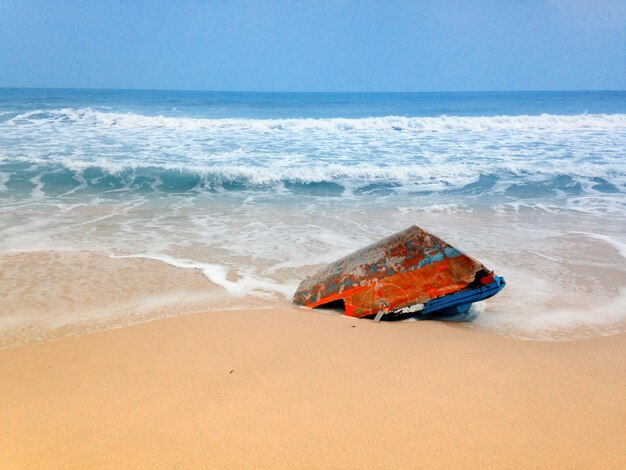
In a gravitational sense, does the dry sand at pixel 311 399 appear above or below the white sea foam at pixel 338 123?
below

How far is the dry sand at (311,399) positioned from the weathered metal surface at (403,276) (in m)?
0.23

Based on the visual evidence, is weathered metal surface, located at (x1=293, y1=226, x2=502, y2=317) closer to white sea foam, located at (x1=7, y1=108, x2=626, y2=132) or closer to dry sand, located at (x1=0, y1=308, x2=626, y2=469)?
dry sand, located at (x1=0, y1=308, x2=626, y2=469)

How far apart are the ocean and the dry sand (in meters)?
0.56

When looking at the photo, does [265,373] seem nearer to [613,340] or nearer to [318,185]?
[613,340]

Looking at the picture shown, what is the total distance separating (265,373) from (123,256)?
10.7 feet

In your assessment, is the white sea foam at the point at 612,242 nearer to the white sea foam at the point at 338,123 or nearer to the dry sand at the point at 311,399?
the dry sand at the point at 311,399

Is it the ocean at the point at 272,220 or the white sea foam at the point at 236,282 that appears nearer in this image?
the ocean at the point at 272,220

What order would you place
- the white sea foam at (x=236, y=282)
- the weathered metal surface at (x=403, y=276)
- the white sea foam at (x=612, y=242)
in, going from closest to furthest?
1. the weathered metal surface at (x=403, y=276)
2. the white sea foam at (x=236, y=282)
3. the white sea foam at (x=612, y=242)

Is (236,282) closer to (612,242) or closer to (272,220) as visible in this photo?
(272,220)

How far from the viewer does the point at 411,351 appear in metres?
3.07

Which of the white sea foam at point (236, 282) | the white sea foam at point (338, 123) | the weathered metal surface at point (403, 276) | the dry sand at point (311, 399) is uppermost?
the white sea foam at point (338, 123)

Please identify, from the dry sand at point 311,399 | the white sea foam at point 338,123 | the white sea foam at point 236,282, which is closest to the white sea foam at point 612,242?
the dry sand at point 311,399

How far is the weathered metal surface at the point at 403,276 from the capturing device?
138 inches

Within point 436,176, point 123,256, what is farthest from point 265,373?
point 436,176
